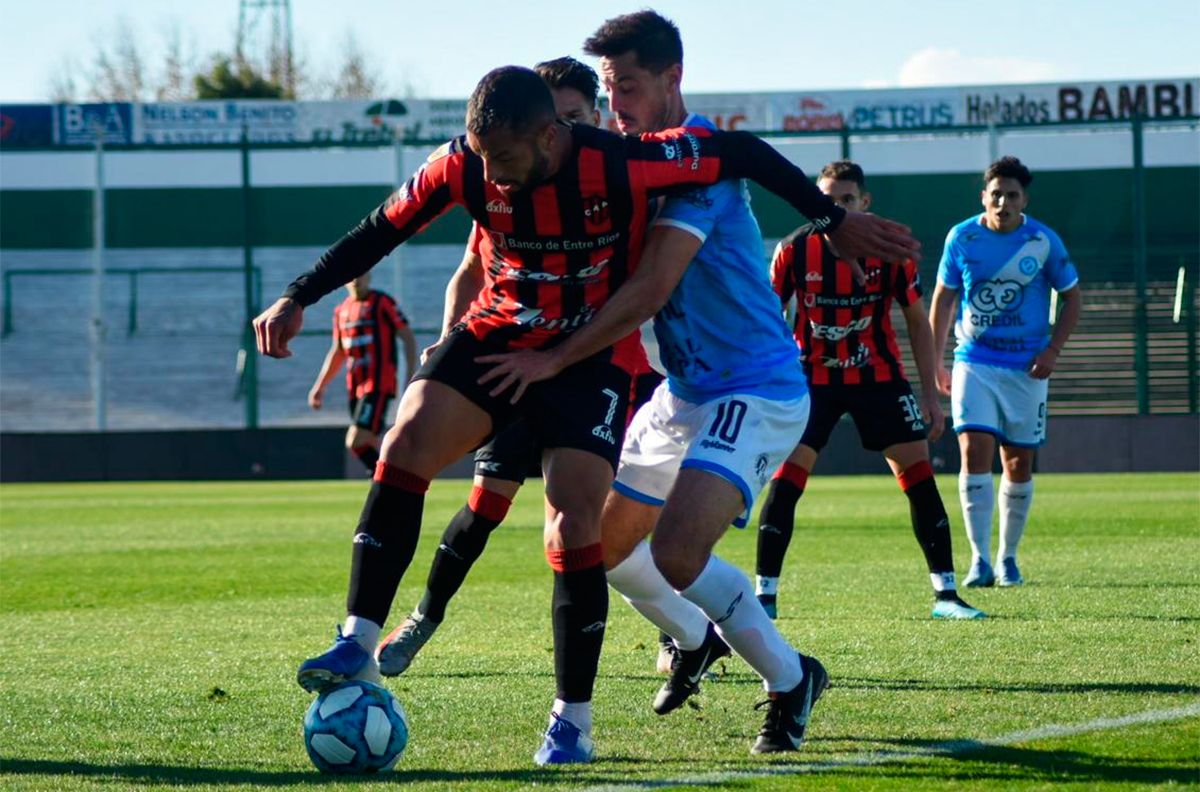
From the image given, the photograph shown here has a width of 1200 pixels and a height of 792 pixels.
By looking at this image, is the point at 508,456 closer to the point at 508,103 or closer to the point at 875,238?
the point at 875,238

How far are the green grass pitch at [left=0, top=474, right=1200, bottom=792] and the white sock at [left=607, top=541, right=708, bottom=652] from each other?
0.24 metres

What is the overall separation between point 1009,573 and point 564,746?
527 centimetres

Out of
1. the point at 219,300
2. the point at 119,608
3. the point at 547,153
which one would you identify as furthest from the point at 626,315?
the point at 219,300

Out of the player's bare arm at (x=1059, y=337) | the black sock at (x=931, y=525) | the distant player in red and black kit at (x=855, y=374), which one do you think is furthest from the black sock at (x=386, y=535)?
the player's bare arm at (x=1059, y=337)

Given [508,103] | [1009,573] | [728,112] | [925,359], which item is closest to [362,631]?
[508,103]

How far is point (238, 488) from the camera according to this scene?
23.7 m

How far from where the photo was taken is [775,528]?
26.0 ft

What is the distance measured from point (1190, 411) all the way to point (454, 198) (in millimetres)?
21064

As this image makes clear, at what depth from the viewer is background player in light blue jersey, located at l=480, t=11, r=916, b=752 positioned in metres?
4.60

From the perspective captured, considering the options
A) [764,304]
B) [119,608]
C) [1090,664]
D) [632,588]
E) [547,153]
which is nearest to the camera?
[547,153]

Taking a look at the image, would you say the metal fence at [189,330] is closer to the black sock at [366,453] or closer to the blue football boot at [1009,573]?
the black sock at [366,453]

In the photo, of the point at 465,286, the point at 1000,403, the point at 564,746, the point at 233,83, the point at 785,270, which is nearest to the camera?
the point at 564,746

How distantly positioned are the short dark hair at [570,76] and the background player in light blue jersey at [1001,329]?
3379 millimetres

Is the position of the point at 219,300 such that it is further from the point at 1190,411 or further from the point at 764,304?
the point at 764,304
